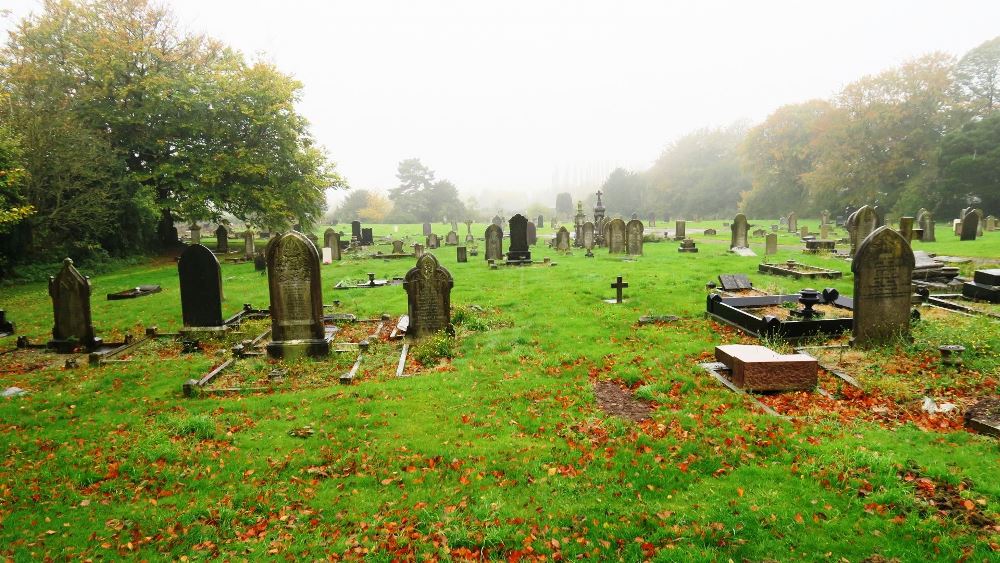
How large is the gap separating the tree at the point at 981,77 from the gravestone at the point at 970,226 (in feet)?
81.3

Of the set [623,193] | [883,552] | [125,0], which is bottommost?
[883,552]

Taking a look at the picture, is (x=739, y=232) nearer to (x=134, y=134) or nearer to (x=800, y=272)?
(x=800, y=272)

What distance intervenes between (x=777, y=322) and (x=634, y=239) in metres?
14.1

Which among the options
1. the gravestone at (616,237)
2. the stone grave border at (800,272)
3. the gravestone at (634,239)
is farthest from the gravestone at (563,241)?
the stone grave border at (800,272)

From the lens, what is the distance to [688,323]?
10.5 meters

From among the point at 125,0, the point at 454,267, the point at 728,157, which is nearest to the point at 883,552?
the point at 454,267

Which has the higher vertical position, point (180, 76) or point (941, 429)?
point (180, 76)

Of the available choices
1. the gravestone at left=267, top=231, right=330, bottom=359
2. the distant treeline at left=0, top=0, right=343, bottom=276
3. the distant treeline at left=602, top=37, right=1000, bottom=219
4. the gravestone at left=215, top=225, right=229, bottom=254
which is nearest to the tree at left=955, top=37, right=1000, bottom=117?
the distant treeline at left=602, top=37, right=1000, bottom=219

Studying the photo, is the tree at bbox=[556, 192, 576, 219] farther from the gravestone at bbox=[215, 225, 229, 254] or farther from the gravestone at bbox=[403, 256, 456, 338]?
the gravestone at bbox=[403, 256, 456, 338]

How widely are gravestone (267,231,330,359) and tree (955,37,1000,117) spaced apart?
5125 cm

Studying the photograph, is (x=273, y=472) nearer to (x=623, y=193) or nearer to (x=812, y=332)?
(x=812, y=332)

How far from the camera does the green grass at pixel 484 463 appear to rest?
4012 mm

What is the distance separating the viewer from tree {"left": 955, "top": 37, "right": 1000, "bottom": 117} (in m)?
41.2

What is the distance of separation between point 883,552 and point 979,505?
3.44 ft
